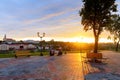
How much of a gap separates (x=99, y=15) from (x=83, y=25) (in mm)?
2613

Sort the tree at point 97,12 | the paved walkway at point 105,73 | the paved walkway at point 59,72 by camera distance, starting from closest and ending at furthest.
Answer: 1. the paved walkway at point 105,73
2. the paved walkway at point 59,72
3. the tree at point 97,12

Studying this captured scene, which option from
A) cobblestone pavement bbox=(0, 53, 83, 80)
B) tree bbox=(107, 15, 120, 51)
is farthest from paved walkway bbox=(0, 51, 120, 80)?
tree bbox=(107, 15, 120, 51)

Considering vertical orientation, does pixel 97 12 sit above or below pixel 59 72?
above

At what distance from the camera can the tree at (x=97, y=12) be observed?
81.3ft

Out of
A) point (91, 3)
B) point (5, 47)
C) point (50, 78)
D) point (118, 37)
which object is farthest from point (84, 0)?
point (5, 47)

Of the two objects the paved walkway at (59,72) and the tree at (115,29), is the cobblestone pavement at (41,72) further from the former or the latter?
the tree at (115,29)

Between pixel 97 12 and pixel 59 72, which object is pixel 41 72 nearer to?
pixel 59 72

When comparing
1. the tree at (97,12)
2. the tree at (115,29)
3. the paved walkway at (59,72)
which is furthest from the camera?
the tree at (115,29)

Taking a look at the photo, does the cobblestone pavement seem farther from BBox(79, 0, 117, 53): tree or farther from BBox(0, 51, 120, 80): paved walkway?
BBox(79, 0, 117, 53): tree

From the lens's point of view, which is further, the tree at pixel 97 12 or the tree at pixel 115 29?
the tree at pixel 115 29

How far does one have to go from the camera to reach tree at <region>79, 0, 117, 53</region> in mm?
24781

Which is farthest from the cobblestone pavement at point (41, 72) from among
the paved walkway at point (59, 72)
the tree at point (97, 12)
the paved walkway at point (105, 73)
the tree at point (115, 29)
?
the tree at point (115, 29)

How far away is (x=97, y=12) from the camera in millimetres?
25078

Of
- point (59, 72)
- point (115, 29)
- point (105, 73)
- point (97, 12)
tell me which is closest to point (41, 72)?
point (59, 72)
